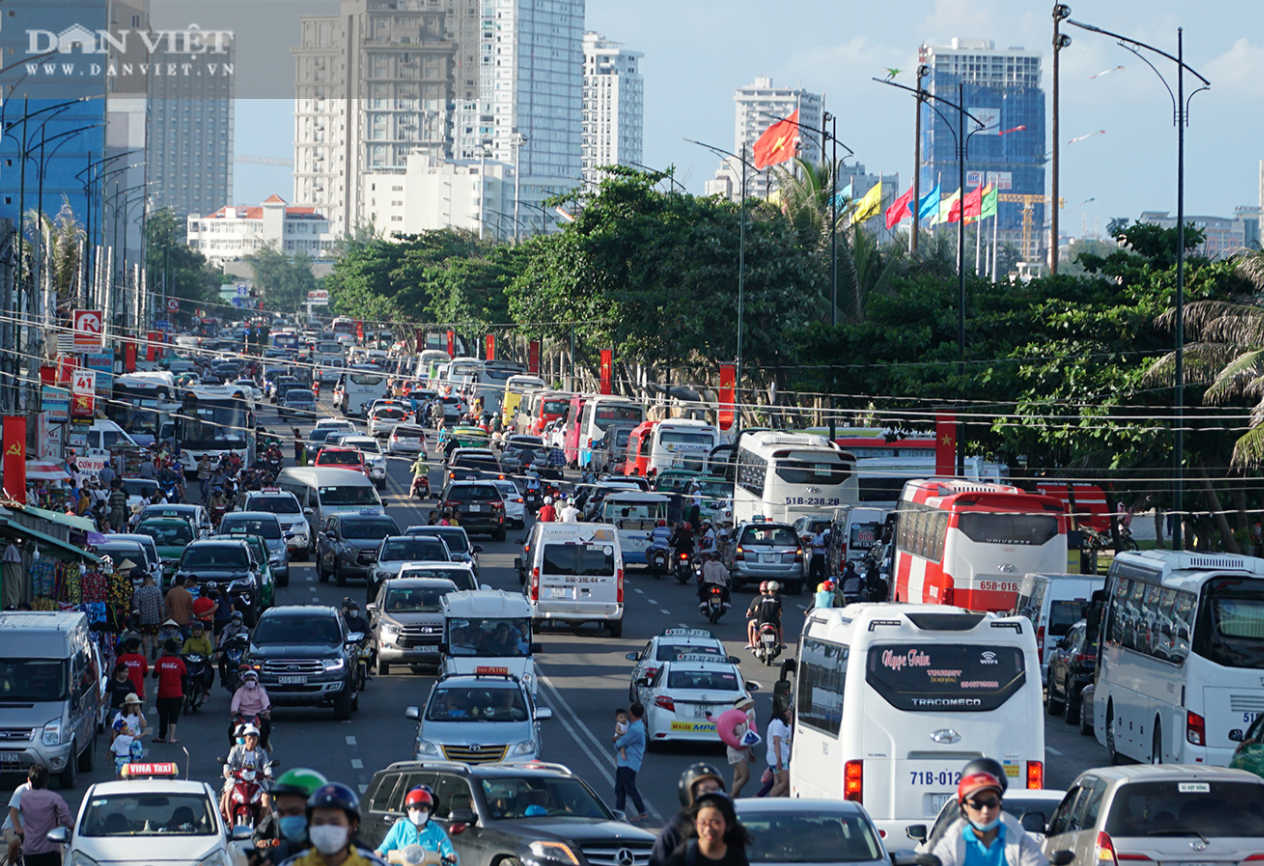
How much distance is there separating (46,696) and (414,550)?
1606 centimetres

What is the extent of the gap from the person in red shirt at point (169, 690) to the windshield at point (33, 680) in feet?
7.35

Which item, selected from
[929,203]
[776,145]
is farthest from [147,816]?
[929,203]

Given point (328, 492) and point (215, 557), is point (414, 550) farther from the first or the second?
point (328, 492)

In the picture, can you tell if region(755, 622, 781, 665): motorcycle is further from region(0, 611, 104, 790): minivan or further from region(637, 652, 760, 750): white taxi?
→ region(0, 611, 104, 790): minivan

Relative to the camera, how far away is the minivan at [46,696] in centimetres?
2048

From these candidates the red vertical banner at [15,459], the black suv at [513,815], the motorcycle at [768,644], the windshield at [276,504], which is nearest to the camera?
the black suv at [513,815]

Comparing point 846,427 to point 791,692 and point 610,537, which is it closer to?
point 610,537

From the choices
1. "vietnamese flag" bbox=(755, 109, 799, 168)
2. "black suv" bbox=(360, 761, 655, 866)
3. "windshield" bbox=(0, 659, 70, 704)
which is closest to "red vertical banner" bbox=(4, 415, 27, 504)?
"windshield" bbox=(0, 659, 70, 704)

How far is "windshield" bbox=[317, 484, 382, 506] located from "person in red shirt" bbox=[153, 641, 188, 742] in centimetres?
2355

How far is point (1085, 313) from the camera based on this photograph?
37406 mm

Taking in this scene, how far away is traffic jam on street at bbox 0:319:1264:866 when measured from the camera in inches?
533

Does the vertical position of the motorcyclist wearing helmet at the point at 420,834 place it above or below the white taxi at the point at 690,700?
above

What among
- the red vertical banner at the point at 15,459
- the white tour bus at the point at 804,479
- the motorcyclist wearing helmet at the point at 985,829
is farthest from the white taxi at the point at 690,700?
the white tour bus at the point at 804,479

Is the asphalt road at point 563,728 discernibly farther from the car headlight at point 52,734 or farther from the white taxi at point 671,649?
the white taxi at point 671,649
